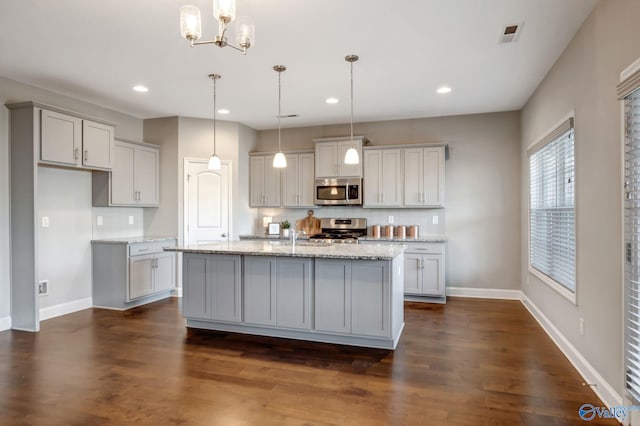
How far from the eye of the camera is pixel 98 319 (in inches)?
173

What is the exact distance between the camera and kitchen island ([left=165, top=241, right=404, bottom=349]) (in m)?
3.37

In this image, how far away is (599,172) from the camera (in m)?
2.63

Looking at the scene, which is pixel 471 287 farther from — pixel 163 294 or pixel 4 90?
pixel 4 90

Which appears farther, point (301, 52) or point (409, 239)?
point (409, 239)

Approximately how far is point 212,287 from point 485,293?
390cm

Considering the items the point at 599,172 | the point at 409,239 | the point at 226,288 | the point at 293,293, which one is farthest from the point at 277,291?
the point at 599,172

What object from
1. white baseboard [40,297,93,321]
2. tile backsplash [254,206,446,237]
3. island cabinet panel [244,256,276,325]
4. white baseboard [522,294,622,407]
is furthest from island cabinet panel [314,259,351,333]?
white baseboard [40,297,93,321]

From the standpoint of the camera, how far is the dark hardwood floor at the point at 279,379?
233 centimetres

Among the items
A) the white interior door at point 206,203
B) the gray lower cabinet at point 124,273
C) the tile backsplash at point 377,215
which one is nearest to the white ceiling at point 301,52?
the white interior door at point 206,203

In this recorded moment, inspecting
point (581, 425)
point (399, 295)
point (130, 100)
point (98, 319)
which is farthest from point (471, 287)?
point (130, 100)

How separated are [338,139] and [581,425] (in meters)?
4.45

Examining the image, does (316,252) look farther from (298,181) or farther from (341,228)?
(298,181)

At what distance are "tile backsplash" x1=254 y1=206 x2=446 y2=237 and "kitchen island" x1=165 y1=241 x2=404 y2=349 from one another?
6.95 feet

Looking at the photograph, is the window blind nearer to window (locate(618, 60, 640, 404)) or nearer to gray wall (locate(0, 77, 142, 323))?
window (locate(618, 60, 640, 404))
